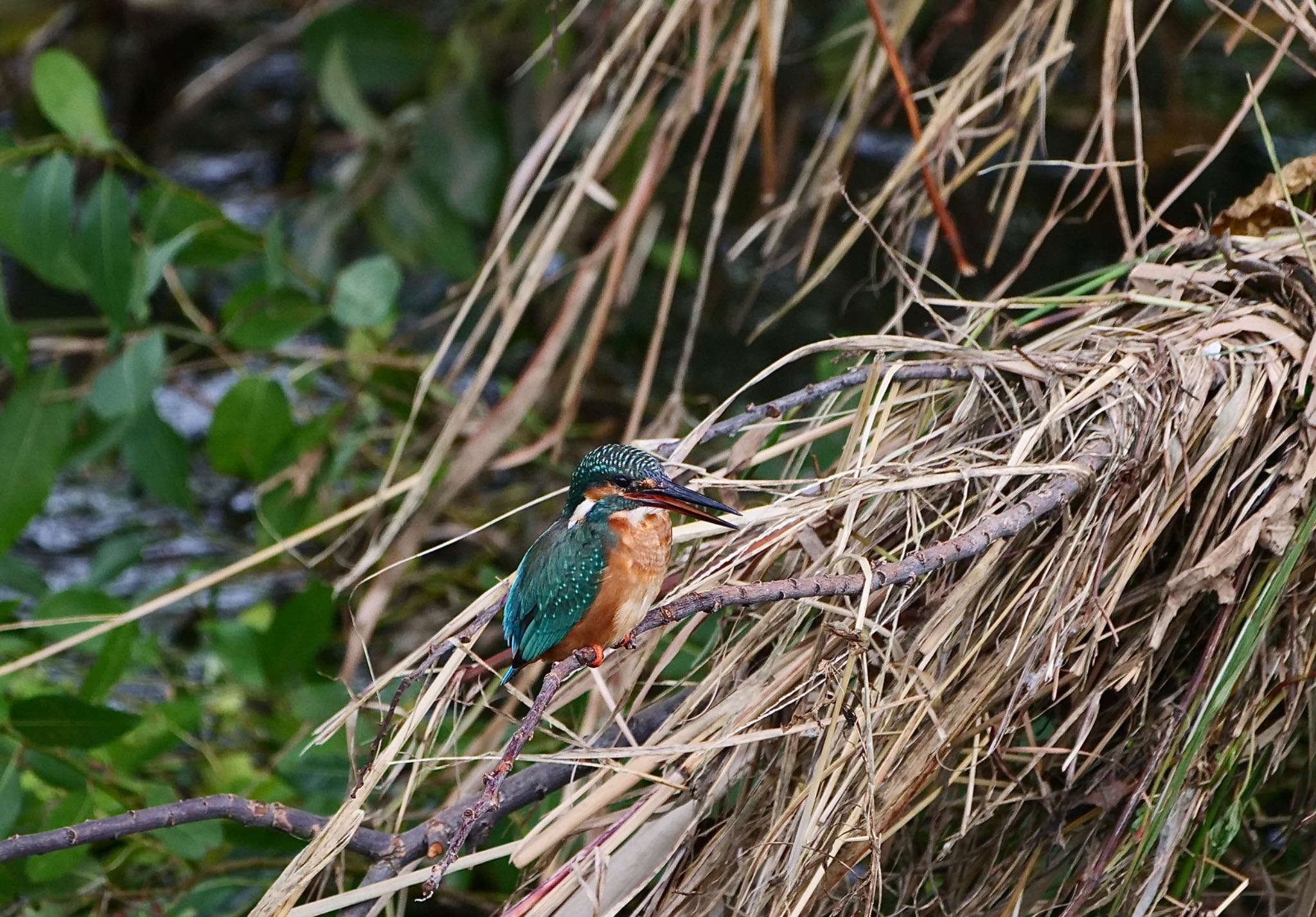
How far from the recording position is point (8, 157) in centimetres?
282

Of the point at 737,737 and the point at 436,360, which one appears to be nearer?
the point at 737,737

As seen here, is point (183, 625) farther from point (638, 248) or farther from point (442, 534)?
point (638, 248)

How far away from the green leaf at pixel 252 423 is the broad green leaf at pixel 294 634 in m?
0.35

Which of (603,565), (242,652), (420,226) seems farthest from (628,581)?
(420,226)

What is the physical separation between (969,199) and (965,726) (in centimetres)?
297

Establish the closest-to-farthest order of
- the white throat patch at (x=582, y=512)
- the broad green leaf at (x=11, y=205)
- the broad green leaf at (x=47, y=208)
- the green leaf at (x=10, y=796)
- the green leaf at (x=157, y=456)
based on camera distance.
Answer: the white throat patch at (x=582, y=512), the green leaf at (x=10, y=796), the broad green leaf at (x=47, y=208), the broad green leaf at (x=11, y=205), the green leaf at (x=157, y=456)

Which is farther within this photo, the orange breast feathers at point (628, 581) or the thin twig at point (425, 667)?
the orange breast feathers at point (628, 581)

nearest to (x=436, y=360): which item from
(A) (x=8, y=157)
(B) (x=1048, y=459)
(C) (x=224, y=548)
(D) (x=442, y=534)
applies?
(A) (x=8, y=157)

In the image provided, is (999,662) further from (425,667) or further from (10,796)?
(10,796)

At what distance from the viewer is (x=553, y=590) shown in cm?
196

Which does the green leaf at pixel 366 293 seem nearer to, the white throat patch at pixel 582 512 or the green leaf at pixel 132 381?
the green leaf at pixel 132 381

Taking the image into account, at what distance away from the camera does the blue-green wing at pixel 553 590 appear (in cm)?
194

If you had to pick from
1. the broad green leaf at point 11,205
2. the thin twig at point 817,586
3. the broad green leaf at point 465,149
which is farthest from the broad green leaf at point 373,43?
the thin twig at point 817,586

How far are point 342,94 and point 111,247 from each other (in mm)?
1227
